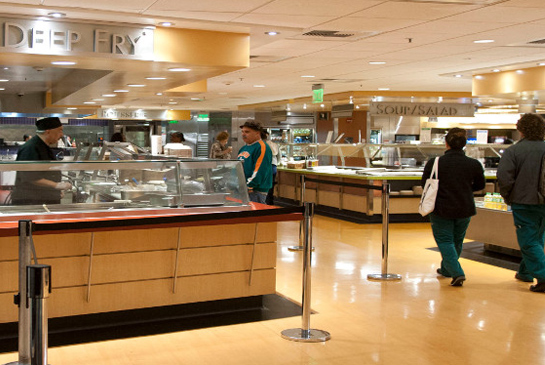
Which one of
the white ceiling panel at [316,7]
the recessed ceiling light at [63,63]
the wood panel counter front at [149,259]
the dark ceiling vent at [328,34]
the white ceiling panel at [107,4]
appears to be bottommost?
the wood panel counter front at [149,259]

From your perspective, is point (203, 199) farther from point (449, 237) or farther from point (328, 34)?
point (328, 34)

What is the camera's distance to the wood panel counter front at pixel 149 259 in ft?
15.9

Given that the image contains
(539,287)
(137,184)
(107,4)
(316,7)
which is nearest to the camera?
(137,184)

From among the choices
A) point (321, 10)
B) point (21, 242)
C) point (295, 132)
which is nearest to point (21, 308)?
point (21, 242)

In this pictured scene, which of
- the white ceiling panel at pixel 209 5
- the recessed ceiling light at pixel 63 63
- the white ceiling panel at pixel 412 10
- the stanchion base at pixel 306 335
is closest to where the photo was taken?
the stanchion base at pixel 306 335

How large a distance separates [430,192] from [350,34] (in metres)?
2.09

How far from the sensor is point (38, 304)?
11.4ft

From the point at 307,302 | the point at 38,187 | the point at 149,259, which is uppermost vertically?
the point at 38,187

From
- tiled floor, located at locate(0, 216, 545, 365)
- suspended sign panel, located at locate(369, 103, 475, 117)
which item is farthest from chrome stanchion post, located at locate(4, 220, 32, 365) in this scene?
suspended sign panel, located at locate(369, 103, 475, 117)

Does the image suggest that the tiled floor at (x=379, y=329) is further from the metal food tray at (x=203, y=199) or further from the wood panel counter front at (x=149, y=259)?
the metal food tray at (x=203, y=199)

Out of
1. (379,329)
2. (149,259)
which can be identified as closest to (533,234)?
(379,329)

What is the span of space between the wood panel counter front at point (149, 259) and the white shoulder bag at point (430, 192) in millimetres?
1743

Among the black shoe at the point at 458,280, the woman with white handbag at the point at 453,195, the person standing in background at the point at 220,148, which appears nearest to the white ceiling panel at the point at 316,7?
the woman with white handbag at the point at 453,195

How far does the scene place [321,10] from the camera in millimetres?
6102
